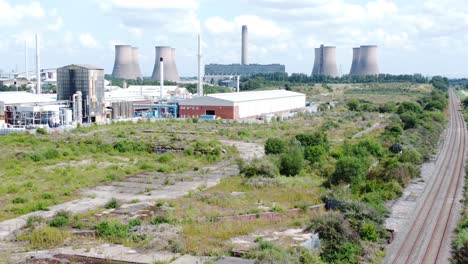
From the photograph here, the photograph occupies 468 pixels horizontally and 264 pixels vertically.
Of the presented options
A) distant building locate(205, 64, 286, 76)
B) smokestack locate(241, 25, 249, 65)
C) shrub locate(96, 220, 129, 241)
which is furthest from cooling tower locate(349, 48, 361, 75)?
shrub locate(96, 220, 129, 241)

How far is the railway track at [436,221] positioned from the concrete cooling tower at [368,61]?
216ft

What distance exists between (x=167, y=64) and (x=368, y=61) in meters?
33.8

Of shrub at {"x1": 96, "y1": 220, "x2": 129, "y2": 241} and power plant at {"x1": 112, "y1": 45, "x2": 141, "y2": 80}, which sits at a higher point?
power plant at {"x1": 112, "y1": 45, "x2": 141, "y2": 80}

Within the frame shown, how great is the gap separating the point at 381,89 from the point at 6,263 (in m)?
83.4

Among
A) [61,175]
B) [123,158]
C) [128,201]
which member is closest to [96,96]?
[123,158]

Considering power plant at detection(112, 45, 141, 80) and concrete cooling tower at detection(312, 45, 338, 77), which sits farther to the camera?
concrete cooling tower at detection(312, 45, 338, 77)

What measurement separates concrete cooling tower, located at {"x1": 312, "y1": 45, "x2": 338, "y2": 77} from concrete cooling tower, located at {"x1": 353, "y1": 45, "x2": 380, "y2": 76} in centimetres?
597

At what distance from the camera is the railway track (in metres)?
10.6

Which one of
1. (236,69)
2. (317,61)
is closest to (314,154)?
(317,61)

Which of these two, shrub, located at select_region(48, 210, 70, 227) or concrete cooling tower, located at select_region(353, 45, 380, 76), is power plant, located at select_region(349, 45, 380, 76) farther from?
shrub, located at select_region(48, 210, 70, 227)

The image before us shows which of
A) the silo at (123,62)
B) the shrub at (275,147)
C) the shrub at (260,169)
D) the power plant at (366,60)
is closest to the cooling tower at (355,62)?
the power plant at (366,60)

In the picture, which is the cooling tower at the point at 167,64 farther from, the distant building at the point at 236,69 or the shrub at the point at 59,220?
the shrub at the point at 59,220

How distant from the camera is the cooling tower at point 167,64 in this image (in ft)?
266

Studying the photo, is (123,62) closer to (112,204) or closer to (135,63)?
(135,63)
